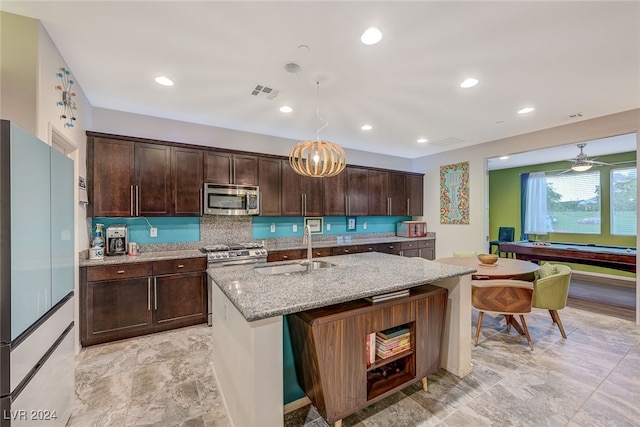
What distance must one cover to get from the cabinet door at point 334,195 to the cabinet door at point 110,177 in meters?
2.82

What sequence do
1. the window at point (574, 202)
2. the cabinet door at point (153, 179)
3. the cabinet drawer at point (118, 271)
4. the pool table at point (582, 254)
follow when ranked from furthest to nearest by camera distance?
the window at point (574, 202) < the pool table at point (582, 254) < the cabinet door at point (153, 179) < the cabinet drawer at point (118, 271)

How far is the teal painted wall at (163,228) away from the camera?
3.52 metres

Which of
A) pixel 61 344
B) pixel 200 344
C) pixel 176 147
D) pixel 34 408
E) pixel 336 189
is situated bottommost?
pixel 200 344

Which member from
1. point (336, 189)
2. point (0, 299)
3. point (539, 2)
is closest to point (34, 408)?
point (0, 299)

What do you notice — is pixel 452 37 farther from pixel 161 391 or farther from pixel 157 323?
pixel 157 323

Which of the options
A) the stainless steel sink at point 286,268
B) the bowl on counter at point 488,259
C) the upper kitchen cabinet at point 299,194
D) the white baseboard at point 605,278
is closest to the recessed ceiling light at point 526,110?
the bowl on counter at point 488,259

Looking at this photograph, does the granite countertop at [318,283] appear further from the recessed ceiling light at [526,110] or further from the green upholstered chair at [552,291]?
the recessed ceiling light at [526,110]

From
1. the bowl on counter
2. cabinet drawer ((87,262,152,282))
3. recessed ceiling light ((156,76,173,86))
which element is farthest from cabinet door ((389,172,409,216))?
cabinet drawer ((87,262,152,282))

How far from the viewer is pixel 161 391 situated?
2.19 meters

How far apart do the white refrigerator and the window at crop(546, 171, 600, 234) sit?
897cm

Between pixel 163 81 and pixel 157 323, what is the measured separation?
106 inches

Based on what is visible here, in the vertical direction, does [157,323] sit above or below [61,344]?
below

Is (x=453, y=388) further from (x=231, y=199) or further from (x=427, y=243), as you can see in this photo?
(x=427, y=243)

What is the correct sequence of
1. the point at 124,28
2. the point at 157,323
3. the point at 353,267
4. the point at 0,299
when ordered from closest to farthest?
the point at 0,299 → the point at 124,28 → the point at 353,267 → the point at 157,323
